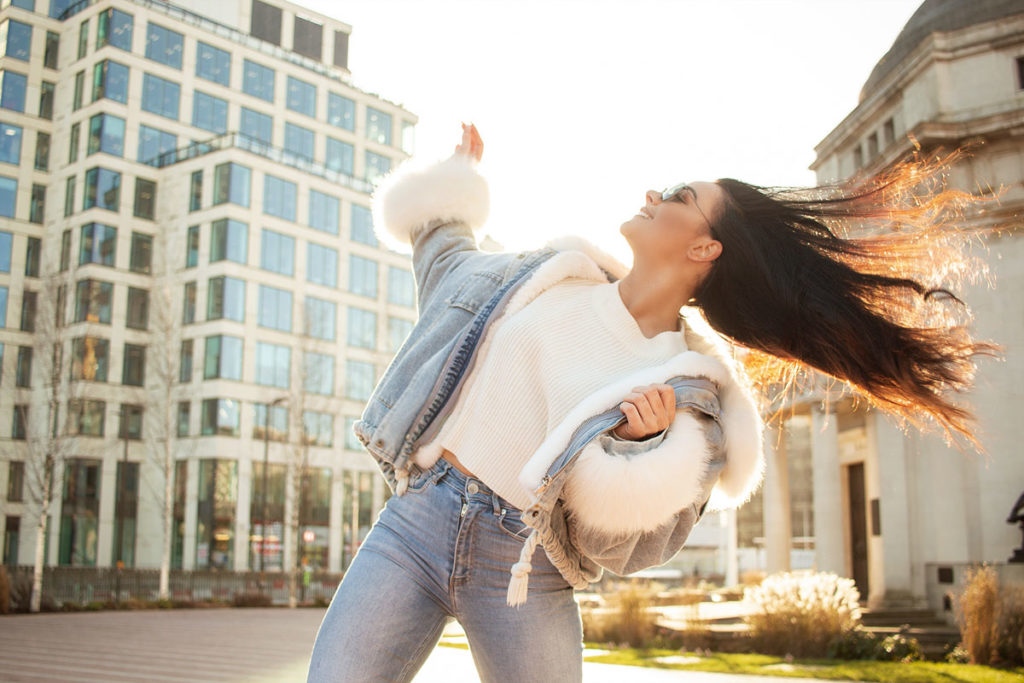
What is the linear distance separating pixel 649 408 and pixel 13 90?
153 ft

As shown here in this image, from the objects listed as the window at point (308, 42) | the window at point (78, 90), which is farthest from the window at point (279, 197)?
the window at point (78, 90)

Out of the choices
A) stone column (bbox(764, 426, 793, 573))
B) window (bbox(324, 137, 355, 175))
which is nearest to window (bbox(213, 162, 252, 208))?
window (bbox(324, 137, 355, 175))

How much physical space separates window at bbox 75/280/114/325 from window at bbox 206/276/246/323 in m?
4.63

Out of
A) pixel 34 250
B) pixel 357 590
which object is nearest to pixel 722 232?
pixel 357 590

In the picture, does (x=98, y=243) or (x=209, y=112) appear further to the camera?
(x=209, y=112)

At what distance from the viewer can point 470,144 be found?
324cm

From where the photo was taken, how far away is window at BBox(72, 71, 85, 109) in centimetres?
4631

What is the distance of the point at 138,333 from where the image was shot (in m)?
47.2

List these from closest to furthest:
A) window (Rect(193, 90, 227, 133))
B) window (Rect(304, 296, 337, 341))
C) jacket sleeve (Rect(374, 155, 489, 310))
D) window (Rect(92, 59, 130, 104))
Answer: jacket sleeve (Rect(374, 155, 489, 310)), window (Rect(92, 59, 130, 104)), window (Rect(193, 90, 227, 133)), window (Rect(304, 296, 337, 341))

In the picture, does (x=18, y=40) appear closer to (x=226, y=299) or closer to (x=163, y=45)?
(x=163, y=45)

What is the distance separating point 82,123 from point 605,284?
50380 mm

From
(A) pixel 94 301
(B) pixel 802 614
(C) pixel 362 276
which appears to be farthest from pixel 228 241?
(B) pixel 802 614

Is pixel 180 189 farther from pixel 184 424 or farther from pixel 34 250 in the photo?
pixel 184 424

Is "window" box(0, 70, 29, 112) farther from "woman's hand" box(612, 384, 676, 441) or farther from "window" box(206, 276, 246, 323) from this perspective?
"woman's hand" box(612, 384, 676, 441)
